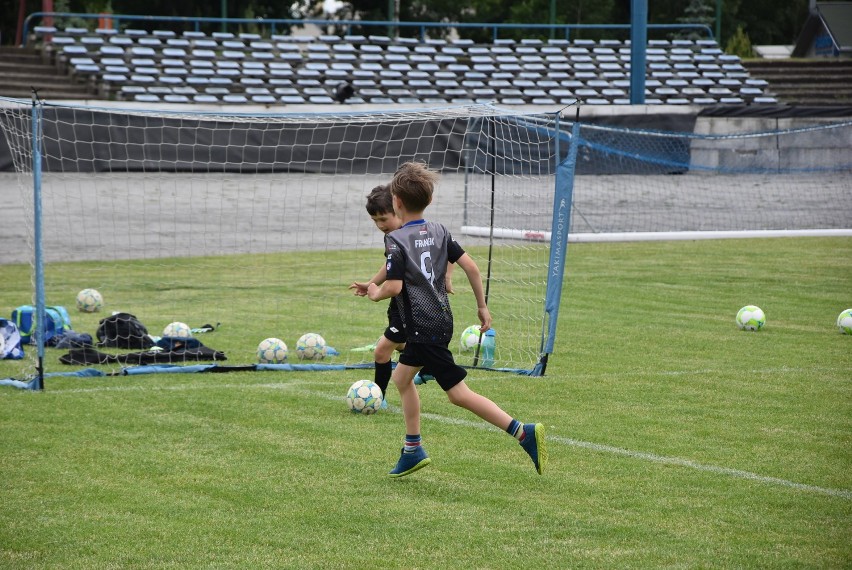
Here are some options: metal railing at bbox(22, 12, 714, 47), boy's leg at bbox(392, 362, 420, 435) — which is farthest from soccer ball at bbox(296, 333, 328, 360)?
metal railing at bbox(22, 12, 714, 47)

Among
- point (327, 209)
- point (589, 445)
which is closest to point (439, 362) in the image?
point (589, 445)

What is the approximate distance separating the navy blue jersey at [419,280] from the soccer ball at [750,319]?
574cm

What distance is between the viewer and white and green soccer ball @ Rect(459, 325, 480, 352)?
372 inches

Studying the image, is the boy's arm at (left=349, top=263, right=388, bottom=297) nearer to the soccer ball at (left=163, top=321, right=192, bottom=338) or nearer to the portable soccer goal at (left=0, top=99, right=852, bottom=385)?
the portable soccer goal at (left=0, top=99, right=852, bottom=385)

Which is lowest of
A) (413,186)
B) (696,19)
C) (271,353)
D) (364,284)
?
(271,353)

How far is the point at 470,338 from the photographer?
31.1ft

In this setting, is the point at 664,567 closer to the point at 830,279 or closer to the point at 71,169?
the point at 830,279

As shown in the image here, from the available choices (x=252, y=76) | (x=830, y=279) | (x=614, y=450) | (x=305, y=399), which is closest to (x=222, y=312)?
(x=305, y=399)

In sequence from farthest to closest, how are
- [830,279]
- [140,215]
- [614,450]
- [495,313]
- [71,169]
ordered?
1. [71,169]
2. [140,215]
3. [830,279]
4. [495,313]
5. [614,450]

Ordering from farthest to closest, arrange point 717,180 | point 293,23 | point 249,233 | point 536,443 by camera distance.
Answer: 1. point 293,23
2. point 717,180
3. point 249,233
4. point 536,443

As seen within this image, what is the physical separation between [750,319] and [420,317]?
591 cm

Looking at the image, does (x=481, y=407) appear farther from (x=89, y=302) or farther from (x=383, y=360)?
(x=89, y=302)

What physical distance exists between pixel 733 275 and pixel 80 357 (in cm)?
933

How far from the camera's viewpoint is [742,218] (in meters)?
22.2
